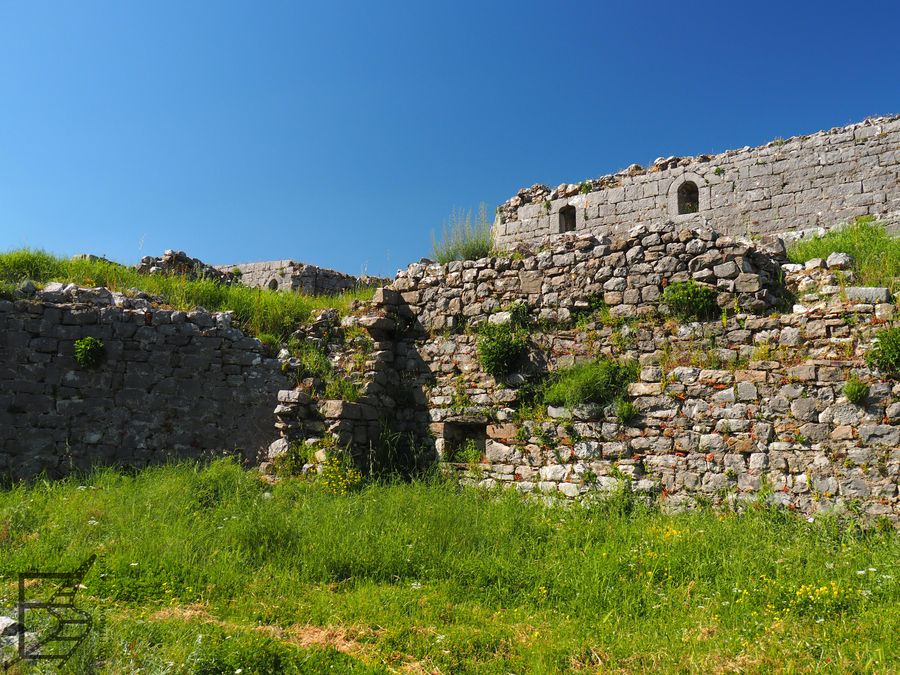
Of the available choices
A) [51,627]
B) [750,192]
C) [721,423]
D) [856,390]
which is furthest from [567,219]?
[51,627]

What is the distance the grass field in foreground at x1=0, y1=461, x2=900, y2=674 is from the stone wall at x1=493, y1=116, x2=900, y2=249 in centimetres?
935

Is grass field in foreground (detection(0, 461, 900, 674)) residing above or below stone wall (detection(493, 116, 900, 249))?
below

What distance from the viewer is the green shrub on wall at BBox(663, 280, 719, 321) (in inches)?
347

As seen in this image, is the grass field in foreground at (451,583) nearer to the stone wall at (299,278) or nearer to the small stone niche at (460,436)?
the small stone niche at (460,436)

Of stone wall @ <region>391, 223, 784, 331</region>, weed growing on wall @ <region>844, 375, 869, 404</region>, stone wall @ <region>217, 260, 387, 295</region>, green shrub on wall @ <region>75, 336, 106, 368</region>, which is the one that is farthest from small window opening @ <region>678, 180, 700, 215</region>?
green shrub on wall @ <region>75, 336, 106, 368</region>

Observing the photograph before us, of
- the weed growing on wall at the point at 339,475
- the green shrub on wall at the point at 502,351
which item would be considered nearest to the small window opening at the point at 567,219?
the green shrub on wall at the point at 502,351

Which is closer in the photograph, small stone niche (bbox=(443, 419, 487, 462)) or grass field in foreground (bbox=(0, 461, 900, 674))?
grass field in foreground (bbox=(0, 461, 900, 674))

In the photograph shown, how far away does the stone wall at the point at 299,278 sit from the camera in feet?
58.9

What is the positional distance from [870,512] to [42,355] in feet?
36.2

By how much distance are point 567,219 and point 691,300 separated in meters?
9.10

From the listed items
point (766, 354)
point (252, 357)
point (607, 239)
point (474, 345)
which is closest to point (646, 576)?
point (766, 354)

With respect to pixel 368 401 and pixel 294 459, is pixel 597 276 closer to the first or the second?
pixel 368 401

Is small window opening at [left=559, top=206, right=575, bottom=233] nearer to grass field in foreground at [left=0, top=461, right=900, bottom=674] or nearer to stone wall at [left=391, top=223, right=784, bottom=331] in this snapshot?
stone wall at [left=391, top=223, right=784, bottom=331]

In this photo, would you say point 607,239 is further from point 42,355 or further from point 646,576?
point 42,355
